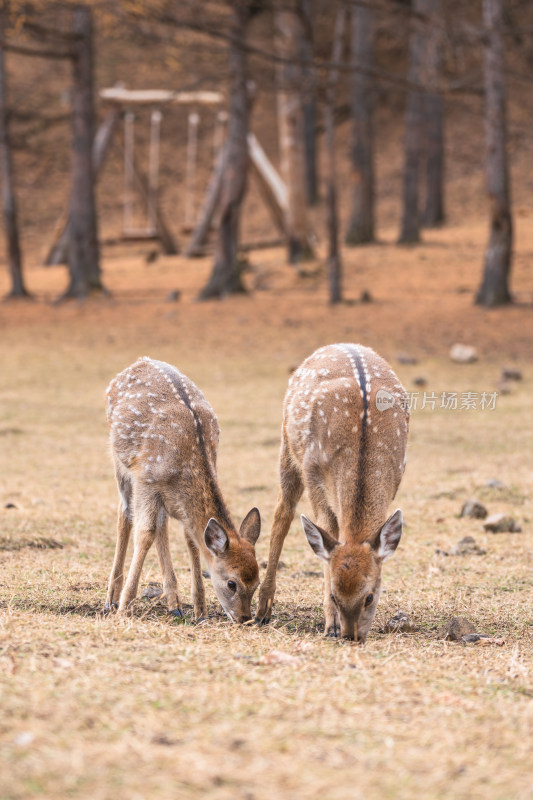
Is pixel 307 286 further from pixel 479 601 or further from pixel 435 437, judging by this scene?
pixel 479 601

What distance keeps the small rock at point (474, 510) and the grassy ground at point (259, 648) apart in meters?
0.13

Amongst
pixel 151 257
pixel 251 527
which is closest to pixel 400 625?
pixel 251 527

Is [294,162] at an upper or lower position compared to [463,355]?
upper

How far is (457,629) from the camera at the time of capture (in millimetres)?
5465

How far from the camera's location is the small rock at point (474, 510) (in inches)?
342

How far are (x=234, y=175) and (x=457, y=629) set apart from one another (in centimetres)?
1673

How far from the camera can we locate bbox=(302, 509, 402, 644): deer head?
5.23 meters

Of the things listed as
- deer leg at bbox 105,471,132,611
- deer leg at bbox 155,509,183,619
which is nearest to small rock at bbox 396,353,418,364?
deer leg at bbox 105,471,132,611

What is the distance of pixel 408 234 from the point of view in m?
27.0

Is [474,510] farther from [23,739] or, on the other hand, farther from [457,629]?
[23,739]

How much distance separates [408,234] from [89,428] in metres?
16.0

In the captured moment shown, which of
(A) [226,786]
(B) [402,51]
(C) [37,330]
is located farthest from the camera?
(B) [402,51]

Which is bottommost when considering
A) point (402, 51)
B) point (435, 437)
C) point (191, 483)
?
point (435, 437)

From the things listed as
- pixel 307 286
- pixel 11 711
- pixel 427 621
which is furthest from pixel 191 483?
pixel 307 286
